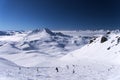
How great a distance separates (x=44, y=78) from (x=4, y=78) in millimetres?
4093

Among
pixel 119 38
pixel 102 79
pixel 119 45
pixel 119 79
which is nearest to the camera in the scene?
pixel 119 79

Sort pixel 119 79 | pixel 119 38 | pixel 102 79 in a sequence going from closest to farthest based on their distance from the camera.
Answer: pixel 119 79
pixel 102 79
pixel 119 38

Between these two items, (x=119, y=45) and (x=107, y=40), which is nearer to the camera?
(x=119, y=45)

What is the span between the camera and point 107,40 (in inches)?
4446

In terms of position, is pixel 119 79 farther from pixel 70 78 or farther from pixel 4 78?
pixel 4 78

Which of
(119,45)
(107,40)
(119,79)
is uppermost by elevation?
(107,40)

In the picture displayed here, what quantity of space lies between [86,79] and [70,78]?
173cm

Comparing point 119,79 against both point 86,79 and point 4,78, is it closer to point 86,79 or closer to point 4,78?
point 86,79

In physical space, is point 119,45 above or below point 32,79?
above

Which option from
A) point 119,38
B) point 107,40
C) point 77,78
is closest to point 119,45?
point 119,38

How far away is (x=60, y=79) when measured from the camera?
2192 centimetres

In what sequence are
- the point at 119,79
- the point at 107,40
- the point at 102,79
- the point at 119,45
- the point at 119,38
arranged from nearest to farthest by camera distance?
the point at 119,79, the point at 102,79, the point at 119,45, the point at 119,38, the point at 107,40

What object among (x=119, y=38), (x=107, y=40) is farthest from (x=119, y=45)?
(x=107, y=40)

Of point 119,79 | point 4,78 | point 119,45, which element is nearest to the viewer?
point 119,79
